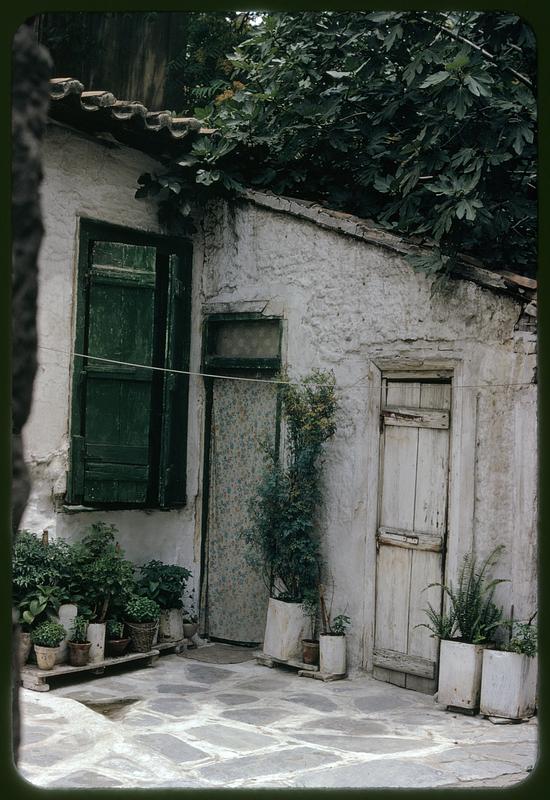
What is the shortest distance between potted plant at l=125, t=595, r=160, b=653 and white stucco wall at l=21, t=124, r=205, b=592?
70 centimetres

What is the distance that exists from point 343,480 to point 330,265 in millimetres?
1577

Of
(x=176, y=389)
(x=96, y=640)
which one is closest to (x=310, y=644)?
(x=96, y=640)

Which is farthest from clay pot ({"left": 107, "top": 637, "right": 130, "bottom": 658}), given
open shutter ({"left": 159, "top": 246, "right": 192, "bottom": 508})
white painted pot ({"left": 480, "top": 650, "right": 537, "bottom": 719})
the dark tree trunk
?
the dark tree trunk

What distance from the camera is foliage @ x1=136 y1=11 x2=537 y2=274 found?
597cm

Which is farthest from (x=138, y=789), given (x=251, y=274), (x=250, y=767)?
(x=251, y=274)

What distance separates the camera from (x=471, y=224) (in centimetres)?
609

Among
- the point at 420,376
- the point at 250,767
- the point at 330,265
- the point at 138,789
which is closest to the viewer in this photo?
the point at 138,789

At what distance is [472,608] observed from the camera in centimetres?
589

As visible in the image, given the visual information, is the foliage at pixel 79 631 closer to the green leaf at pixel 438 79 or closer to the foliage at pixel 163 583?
the foliage at pixel 163 583

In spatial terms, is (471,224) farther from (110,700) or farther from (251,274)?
(110,700)

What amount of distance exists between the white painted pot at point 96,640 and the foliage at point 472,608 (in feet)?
7.20

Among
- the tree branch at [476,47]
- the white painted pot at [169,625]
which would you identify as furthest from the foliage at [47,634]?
the tree branch at [476,47]

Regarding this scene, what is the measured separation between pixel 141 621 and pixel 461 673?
234cm

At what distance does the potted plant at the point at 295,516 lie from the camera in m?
6.69
